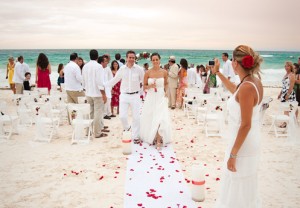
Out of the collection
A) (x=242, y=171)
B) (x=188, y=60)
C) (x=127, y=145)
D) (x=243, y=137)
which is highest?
(x=188, y=60)

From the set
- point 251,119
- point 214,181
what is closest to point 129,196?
point 214,181

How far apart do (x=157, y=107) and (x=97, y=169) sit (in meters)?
2.25

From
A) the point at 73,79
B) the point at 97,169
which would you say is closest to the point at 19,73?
the point at 73,79

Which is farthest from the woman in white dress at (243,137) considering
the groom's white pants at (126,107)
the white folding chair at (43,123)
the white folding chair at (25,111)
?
the white folding chair at (25,111)

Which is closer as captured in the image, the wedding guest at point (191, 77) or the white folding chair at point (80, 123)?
the white folding chair at point (80, 123)

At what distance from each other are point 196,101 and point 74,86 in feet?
15.9

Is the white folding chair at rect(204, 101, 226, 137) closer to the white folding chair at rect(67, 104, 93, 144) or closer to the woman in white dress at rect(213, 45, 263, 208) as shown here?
the white folding chair at rect(67, 104, 93, 144)

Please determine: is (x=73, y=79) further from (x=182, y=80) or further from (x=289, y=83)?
(x=289, y=83)

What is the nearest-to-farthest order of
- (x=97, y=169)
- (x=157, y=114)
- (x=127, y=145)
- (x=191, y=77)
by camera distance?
(x=97, y=169) < (x=127, y=145) < (x=157, y=114) < (x=191, y=77)

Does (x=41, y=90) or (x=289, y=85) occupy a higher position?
A: (x=289, y=85)

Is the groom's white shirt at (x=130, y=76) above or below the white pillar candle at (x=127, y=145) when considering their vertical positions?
above

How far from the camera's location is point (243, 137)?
9.96ft

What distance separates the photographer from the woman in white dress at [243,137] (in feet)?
9.68

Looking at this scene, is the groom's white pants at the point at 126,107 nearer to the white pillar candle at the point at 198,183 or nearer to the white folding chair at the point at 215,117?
the white folding chair at the point at 215,117
